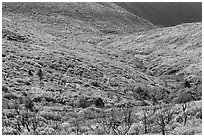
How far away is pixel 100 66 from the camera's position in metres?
32.2

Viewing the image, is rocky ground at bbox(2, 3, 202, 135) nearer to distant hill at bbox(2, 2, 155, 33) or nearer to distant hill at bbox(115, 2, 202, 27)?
distant hill at bbox(2, 2, 155, 33)

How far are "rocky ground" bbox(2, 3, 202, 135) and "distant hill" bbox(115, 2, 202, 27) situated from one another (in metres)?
72.5

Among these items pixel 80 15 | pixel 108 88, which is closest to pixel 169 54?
pixel 108 88

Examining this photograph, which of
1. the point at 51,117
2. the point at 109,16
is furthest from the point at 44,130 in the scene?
the point at 109,16

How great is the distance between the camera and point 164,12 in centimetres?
13525

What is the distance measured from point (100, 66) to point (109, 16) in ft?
206

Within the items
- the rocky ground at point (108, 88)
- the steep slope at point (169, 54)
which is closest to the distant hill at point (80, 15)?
the steep slope at point (169, 54)

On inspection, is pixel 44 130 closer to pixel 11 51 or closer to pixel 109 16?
pixel 11 51

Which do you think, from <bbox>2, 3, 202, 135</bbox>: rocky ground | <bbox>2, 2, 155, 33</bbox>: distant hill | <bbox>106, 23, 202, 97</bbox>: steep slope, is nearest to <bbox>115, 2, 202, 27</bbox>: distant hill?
<bbox>2, 2, 155, 33</bbox>: distant hill

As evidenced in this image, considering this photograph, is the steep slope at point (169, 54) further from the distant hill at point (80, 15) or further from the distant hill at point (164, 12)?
the distant hill at point (164, 12)

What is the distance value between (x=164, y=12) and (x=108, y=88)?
379ft

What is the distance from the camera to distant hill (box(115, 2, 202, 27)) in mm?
126594

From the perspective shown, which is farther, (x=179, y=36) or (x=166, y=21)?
(x=166, y=21)

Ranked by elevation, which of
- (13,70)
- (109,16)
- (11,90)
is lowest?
(11,90)
